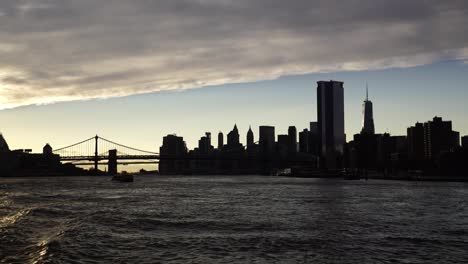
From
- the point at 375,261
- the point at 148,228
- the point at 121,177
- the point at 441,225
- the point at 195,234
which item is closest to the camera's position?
the point at 375,261

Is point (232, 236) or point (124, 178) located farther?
point (124, 178)

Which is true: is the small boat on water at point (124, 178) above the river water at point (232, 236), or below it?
below

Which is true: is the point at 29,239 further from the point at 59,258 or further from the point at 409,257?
the point at 409,257

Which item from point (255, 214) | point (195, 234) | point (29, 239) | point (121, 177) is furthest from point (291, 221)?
point (121, 177)

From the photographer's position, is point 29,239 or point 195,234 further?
point 195,234

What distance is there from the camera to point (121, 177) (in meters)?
160

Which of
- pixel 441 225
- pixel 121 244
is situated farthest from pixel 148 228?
pixel 441 225

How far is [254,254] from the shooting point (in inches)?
973

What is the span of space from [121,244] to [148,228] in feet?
22.2

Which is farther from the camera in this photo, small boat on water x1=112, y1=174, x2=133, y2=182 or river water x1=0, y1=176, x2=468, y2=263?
small boat on water x1=112, y1=174, x2=133, y2=182

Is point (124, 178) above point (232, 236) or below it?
below

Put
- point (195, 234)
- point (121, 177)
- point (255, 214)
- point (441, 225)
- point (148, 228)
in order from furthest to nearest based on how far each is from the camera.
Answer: point (121, 177)
point (255, 214)
point (441, 225)
point (148, 228)
point (195, 234)

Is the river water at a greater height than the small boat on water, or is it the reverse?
the river water

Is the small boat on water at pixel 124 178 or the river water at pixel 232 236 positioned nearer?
the river water at pixel 232 236
